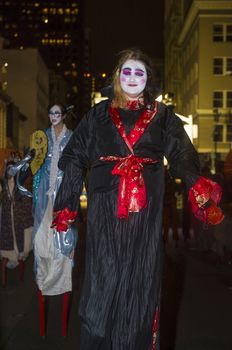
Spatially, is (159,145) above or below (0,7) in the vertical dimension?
below

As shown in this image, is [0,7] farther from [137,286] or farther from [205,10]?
[137,286]

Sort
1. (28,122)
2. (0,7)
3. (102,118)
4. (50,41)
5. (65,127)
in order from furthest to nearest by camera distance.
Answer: (50,41)
(0,7)
(28,122)
(65,127)
(102,118)

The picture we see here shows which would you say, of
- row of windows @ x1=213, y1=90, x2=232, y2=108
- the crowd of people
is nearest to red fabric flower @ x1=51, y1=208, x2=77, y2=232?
the crowd of people

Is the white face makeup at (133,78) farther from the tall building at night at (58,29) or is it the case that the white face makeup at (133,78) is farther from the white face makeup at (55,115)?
the tall building at night at (58,29)

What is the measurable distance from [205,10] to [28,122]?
103 ft

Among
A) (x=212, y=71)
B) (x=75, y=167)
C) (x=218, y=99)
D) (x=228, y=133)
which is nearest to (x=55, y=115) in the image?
(x=75, y=167)

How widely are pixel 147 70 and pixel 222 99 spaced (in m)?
60.7

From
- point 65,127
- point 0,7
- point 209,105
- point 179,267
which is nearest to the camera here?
point 65,127

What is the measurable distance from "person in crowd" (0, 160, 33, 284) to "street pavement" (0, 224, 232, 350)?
1.27 feet

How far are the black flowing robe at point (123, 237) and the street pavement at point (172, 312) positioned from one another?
1918mm

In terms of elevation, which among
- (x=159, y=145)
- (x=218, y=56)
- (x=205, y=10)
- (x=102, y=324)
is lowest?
(x=102, y=324)

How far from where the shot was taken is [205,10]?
64.6 m

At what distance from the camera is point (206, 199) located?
14.0ft

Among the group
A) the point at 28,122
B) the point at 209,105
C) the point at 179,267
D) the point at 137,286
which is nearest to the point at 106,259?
the point at 137,286
